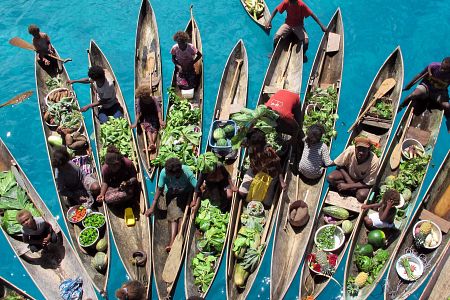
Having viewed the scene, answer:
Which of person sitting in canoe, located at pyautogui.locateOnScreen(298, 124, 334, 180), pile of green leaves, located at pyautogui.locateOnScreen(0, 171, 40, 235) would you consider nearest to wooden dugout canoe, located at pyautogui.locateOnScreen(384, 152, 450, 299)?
person sitting in canoe, located at pyautogui.locateOnScreen(298, 124, 334, 180)

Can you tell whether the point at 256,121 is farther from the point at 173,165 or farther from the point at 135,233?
the point at 135,233

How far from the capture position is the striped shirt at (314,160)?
7.09 metres

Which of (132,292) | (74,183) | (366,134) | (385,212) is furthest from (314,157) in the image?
(74,183)

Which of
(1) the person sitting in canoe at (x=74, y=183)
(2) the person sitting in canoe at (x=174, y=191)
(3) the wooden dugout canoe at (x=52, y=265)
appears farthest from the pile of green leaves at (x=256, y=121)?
(3) the wooden dugout canoe at (x=52, y=265)

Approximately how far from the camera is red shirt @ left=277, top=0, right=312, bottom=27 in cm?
900

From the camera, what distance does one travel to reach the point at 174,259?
6.74m

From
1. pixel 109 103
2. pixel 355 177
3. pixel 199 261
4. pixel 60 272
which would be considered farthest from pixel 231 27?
pixel 60 272

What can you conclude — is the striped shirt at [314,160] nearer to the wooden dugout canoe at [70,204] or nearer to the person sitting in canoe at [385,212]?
the person sitting in canoe at [385,212]

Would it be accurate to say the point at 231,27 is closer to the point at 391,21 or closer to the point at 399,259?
the point at 391,21

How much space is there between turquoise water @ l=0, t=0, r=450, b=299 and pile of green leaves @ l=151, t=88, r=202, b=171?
1090mm

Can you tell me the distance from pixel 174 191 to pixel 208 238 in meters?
Result: 1.08

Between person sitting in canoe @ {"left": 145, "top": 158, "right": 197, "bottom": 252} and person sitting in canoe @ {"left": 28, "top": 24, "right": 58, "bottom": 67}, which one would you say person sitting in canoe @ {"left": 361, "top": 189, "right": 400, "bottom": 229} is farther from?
person sitting in canoe @ {"left": 28, "top": 24, "right": 58, "bottom": 67}

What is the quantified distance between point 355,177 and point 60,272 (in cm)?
562

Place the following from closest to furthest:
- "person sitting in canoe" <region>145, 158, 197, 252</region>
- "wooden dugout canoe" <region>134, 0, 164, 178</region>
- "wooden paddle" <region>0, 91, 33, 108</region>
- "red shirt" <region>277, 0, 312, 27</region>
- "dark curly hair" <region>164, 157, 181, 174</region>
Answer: "dark curly hair" <region>164, 157, 181, 174</region>
"person sitting in canoe" <region>145, 158, 197, 252</region>
"red shirt" <region>277, 0, 312, 27</region>
"wooden dugout canoe" <region>134, 0, 164, 178</region>
"wooden paddle" <region>0, 91, 33, 108</region>
